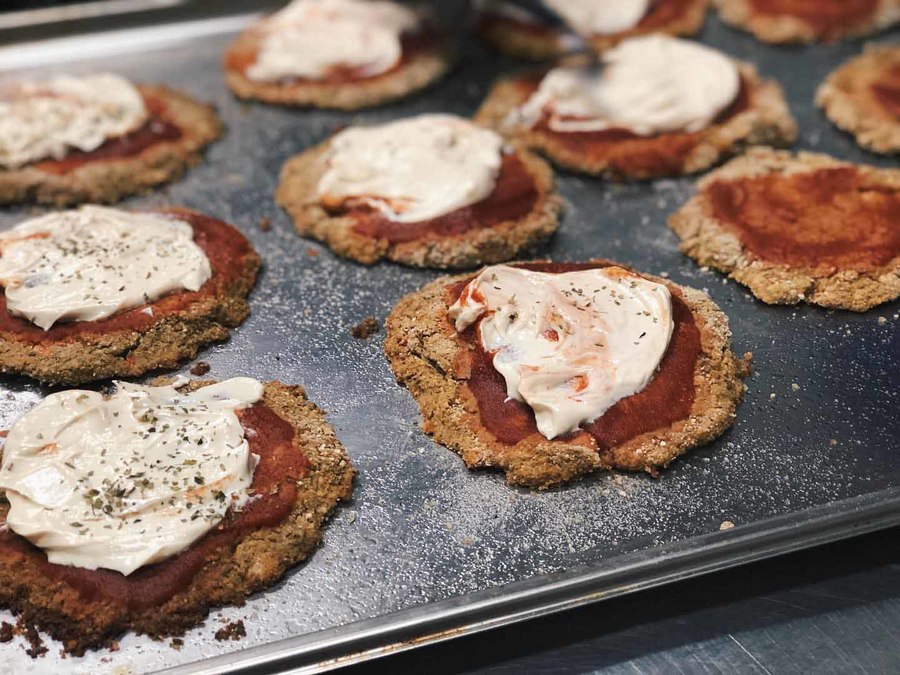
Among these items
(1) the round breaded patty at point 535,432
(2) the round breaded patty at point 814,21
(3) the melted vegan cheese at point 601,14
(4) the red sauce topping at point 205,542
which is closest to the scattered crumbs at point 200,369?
(4) the red sauce topping at point 205,542

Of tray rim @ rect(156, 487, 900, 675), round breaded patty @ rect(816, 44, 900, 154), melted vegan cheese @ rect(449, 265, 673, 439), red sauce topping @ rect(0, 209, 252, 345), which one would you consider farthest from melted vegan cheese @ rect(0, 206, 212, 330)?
round breaded patty @ rect(816, 44, 900, 154)

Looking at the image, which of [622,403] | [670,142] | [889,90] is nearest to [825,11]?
[889,90]

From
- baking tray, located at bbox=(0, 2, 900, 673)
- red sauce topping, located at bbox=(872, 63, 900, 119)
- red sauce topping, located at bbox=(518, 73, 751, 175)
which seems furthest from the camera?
red sauce topping, located at bbox=(872, 63, 900, 119)

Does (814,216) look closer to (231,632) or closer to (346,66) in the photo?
(346,66)

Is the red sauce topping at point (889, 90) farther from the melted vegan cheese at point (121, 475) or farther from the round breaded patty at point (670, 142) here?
the melted vegan cheese at point (121, 475)

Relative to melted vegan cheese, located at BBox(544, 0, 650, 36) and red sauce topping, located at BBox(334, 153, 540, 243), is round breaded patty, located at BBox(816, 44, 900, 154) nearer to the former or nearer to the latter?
melted vegan cheese, located at BBox(544, 0, 650, 36)
